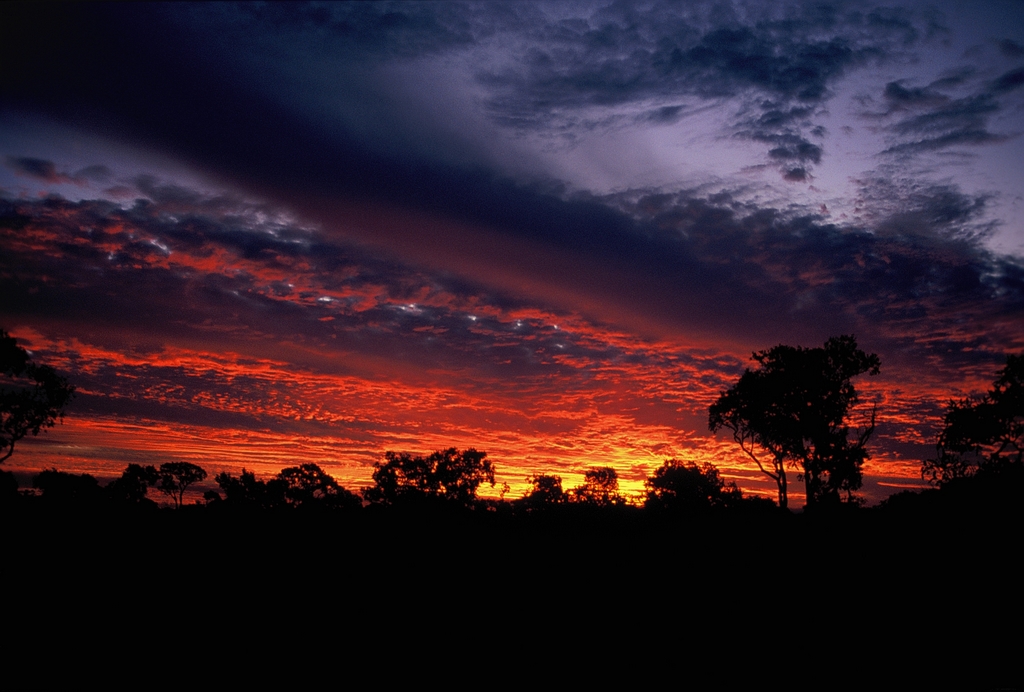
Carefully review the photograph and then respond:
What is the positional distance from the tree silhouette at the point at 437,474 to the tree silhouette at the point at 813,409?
4421cm

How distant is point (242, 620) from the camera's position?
11.8 metres

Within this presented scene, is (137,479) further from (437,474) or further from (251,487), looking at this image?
(437,474)

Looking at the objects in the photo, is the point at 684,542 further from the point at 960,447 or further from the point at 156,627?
the point at 960,447

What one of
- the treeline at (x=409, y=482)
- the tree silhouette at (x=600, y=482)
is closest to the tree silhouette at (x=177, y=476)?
the treeline at (x=409, y=482)

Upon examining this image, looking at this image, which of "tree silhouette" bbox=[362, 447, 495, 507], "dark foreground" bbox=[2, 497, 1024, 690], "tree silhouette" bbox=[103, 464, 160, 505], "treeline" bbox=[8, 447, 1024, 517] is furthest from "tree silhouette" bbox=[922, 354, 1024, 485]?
"tree silhouette" bbox=[103, 464, 160, 505]

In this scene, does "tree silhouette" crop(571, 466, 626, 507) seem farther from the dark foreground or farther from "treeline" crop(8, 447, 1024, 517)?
the dark foreground

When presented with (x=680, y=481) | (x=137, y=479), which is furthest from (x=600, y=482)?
(x=137, y=479)

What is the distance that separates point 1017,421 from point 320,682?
135ft

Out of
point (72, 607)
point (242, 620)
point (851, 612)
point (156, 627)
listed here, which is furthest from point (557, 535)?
point (72, 607)

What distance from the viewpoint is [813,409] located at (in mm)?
36625

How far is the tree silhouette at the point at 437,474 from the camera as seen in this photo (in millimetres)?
72500

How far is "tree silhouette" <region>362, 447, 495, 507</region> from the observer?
238 ft

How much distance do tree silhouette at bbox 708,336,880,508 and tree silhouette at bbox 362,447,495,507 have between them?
44.2m

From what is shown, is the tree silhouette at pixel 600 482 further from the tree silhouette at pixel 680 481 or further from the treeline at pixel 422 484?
the tree silhouette at pixel 680 481
